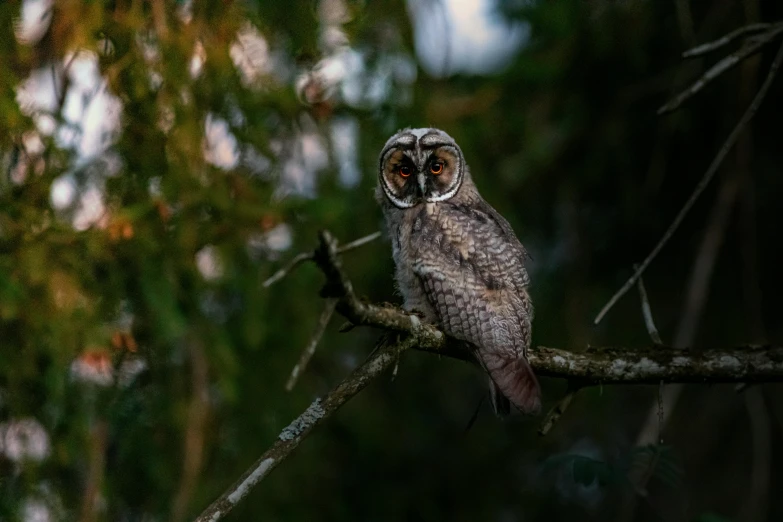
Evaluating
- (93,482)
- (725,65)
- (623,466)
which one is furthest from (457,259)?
(93,482)

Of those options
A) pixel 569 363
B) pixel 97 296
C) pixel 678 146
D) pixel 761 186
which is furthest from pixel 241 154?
pixel 761 186

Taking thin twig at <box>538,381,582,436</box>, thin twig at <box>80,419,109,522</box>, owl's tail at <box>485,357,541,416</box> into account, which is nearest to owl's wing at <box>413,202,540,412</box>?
owl's tail at <box>485,357,541,416</box>

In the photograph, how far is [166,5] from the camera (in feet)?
10.2

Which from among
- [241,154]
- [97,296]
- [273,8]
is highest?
[273,8]

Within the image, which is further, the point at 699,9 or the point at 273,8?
the point at 699,9

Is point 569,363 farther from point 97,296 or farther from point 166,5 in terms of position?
point 166,5

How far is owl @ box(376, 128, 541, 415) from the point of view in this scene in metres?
2.87

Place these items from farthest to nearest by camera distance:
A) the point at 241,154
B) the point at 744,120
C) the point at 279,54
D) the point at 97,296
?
the point at 279,54
the point at 241,154
the point at 97,296
the point at 744,120

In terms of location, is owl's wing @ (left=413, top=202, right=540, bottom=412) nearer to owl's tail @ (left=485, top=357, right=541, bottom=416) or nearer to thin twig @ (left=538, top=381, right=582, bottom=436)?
owl's tail @ (left=485, top=357, right=541, bottom=416)

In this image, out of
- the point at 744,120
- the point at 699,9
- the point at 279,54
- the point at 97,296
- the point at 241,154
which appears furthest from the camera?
the point at 699,9

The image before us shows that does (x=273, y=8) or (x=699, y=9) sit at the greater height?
(x=273, y=8)

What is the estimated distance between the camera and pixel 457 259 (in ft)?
10.4

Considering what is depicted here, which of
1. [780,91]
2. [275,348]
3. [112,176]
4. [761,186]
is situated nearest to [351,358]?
[275,348]

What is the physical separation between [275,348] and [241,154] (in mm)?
966
